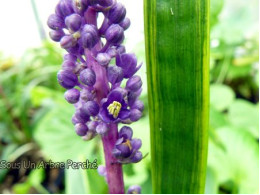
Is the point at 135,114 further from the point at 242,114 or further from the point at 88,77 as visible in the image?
the point at 242,114

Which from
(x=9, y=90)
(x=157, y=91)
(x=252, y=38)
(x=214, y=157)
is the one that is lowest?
(x=9, y=90)

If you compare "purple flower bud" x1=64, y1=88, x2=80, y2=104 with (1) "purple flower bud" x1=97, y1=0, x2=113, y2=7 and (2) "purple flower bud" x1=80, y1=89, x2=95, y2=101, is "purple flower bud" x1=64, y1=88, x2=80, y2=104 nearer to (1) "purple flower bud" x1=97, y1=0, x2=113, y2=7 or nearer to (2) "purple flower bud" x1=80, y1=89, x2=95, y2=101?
(2) "purple flower bud" x1=80, y1=89, x2=95, y2=101

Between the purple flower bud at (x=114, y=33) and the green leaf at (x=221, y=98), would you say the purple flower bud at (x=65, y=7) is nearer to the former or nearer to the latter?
the purple flower bud at (x=114, y=33)

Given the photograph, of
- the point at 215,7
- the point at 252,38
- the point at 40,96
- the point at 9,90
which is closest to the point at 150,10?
the point at 215,7

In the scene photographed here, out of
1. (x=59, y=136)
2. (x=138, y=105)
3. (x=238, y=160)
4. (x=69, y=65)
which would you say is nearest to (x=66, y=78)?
(x=69, y=65)

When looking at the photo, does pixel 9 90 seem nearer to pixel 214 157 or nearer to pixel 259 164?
pixel 214 157

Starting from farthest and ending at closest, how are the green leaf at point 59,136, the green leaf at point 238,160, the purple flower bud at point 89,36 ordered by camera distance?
the green leaf at point 59,136 → the green leaf at point 238,160 → the purple flower bud at point 89,36

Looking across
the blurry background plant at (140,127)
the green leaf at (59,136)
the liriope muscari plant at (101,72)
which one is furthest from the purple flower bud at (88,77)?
the green leaf at (59,136)
